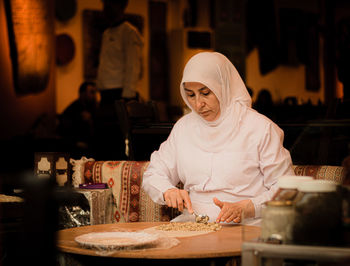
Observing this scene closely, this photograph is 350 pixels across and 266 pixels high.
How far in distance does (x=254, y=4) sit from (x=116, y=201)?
6.61 metres

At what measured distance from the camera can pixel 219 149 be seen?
9.01ft

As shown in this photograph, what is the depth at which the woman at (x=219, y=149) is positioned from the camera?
266cm

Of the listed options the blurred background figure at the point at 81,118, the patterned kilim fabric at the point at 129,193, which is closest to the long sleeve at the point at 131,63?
the blurred background figure at the point at 81,118

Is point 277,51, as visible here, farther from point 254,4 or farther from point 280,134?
point 280,134

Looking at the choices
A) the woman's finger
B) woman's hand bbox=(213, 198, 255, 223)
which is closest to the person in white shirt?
the woman's finger

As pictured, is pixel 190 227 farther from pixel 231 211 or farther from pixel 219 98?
pixel 219 98

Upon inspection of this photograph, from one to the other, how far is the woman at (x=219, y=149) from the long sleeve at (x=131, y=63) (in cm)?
402

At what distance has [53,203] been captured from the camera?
0.89 metres

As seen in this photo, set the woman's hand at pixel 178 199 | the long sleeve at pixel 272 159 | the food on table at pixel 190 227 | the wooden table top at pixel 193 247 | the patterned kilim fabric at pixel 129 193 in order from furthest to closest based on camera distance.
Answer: the patterned kilim fabric at pixel 129 193 → the long sleeve at pixel 272 159 → the woman's hand at pixel 178 199 → the food on table at pixel 190 227 → the wooden table top at pixel 193 247

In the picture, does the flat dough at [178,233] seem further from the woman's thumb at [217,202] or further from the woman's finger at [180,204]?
the woman's finger at [180,204]

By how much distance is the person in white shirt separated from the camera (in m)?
6.87

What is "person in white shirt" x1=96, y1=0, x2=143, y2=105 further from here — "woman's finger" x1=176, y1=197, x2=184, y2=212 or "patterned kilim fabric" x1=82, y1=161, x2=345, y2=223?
"woman's finger" x1=176, y1=197, x2=184, y2=212

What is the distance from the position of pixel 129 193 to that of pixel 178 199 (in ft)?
3.39

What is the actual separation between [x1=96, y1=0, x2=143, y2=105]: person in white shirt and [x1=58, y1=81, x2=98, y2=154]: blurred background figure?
0.58 m
